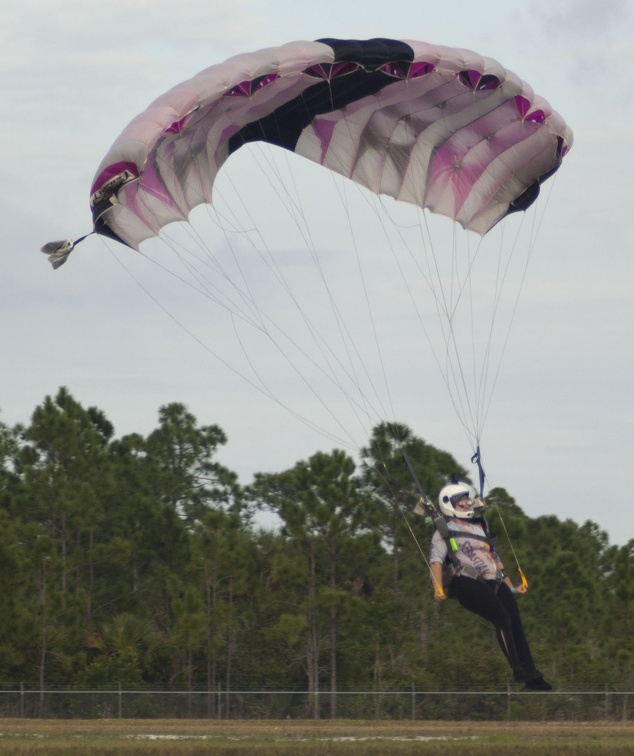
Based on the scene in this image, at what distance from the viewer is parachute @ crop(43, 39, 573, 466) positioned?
1669 centimetres

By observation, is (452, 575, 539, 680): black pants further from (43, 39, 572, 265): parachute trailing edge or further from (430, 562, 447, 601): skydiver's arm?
(43, 39, 572, 265): parachute trailing edge

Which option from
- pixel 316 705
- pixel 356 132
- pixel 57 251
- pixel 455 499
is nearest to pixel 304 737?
pixel 455 499

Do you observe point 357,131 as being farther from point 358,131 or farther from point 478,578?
point 478,578

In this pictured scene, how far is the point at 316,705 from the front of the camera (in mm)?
27453

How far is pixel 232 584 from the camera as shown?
34625 millimetres

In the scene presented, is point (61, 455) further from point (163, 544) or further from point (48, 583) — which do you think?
point (48, 583)

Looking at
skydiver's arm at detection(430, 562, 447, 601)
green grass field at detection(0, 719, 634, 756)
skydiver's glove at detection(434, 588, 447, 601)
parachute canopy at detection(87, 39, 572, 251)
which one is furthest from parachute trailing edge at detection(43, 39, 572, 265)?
green grass field at detection(0, 719, 634, 756)

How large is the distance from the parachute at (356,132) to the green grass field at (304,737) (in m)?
6.09

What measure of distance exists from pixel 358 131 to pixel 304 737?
8435 mm

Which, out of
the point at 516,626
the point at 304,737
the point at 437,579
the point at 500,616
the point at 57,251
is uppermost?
the point at 57,251

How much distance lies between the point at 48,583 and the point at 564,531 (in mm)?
26772

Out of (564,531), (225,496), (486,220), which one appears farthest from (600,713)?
(225,496)

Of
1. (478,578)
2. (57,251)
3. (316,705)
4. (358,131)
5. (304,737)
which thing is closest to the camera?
Answer: (478,578)

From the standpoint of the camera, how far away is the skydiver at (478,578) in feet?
52.3
